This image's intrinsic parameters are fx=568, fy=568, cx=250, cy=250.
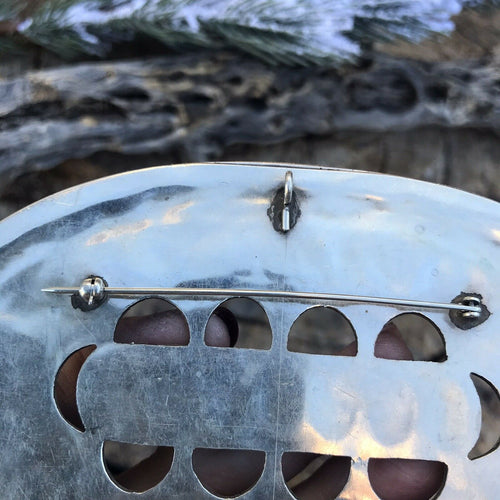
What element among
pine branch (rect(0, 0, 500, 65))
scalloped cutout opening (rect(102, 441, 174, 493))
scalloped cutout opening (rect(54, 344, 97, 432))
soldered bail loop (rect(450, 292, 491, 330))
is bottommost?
scalloped cutout opening (rect(102, 441, 174, 493))

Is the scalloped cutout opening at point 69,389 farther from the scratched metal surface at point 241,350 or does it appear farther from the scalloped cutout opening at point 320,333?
the scalloped cutout opening at point 320,333

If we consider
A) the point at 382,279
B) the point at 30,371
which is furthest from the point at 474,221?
the point at 30,371

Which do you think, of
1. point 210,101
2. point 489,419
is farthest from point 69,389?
point 489,419

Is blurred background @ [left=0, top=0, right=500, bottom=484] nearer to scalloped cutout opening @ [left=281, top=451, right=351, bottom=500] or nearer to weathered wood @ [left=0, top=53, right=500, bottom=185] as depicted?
weathered wood @ [left=0, top=53, right=500, bottom=185]

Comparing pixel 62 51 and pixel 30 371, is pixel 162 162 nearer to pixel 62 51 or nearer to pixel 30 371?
pixel 62 51

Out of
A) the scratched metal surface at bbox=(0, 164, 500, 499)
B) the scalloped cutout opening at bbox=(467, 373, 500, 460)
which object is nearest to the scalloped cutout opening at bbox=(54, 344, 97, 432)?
the scratched metal surface at bbox=(0, 164, 500, 499)

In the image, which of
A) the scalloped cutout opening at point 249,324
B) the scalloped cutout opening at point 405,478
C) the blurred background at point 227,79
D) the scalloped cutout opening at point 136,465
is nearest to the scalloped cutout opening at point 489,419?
the blurred background at point 227,79
